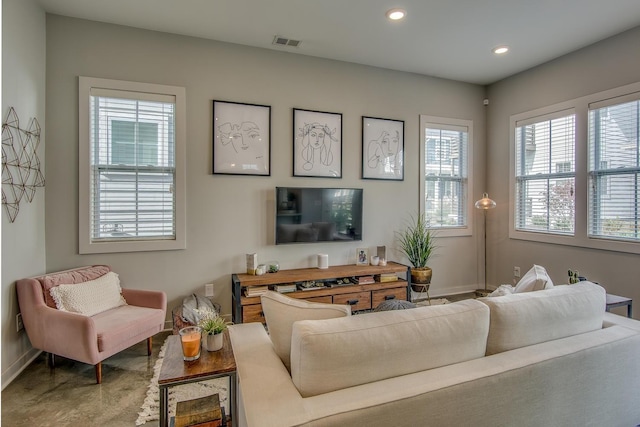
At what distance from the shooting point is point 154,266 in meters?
3.40

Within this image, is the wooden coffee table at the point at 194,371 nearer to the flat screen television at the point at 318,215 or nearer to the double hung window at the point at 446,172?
the flat screen television at the point at 318,215

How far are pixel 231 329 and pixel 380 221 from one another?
2.83m

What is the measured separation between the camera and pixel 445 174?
4754 mm

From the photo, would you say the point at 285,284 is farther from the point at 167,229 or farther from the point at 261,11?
the point at 261,11

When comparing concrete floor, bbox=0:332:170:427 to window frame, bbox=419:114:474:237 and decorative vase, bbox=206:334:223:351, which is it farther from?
window frame, bbox=419:114:474:237

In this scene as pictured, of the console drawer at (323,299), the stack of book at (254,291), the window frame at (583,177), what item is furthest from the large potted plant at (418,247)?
the stack of book at (254,291)

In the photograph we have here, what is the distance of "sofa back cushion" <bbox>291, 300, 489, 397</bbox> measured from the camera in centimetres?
127

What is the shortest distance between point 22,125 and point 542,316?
12.4 ft

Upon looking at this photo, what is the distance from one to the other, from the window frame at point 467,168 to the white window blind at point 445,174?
0.06ft

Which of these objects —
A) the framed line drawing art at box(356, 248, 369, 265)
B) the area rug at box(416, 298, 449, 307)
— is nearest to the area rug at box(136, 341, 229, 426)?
the framed line drawing art at box(356, 248, 369, 265)

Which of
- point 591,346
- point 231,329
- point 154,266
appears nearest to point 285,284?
point 154,266

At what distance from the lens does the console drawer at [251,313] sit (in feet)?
10.8

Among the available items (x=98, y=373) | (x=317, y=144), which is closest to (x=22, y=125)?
(x=98, y=373)

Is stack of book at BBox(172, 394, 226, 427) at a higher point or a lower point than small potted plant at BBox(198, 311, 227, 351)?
lower
